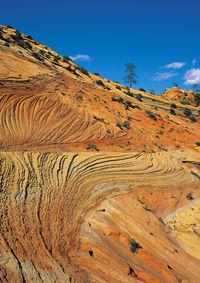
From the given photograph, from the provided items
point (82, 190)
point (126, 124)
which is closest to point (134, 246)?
point (82, 190)

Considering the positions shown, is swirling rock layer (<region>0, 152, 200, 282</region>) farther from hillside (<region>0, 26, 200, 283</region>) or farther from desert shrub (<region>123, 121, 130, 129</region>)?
desert shrub (<region>123, 121, 130, 129</region>)

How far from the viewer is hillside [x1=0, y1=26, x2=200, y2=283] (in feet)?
19.1

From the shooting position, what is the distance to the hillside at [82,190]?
5.82m

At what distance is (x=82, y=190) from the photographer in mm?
9383

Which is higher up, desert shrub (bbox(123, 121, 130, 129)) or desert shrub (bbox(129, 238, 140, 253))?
desert shrub (bbox(123, 121, 130, 129))

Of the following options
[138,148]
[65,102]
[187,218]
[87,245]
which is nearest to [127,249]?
[87,245]

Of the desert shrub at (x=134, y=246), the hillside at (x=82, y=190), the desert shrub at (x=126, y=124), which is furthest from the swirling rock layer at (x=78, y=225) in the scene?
the desert shrub at (x=126, y=124)

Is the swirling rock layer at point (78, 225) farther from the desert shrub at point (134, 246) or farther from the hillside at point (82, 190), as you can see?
the desert shrub at point (134, 246)

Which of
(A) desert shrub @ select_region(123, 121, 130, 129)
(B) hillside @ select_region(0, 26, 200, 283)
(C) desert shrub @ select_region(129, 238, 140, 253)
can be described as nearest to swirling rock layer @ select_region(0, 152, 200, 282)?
(B) hillside @ select_region(0, 26, 200, 283)

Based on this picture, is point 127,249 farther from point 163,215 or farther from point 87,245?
point 163,215

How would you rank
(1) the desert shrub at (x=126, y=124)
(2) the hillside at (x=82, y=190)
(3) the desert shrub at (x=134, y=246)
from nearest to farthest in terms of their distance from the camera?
(2) the hillside at (x=82, y=190) < (3) the desert shrub at (x=134, y=246) < (1) the desert shrub at (x=126, y=124)

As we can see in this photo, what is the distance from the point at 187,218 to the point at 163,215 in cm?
144

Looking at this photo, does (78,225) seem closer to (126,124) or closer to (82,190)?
(82,190)

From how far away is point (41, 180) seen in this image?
326 inches
